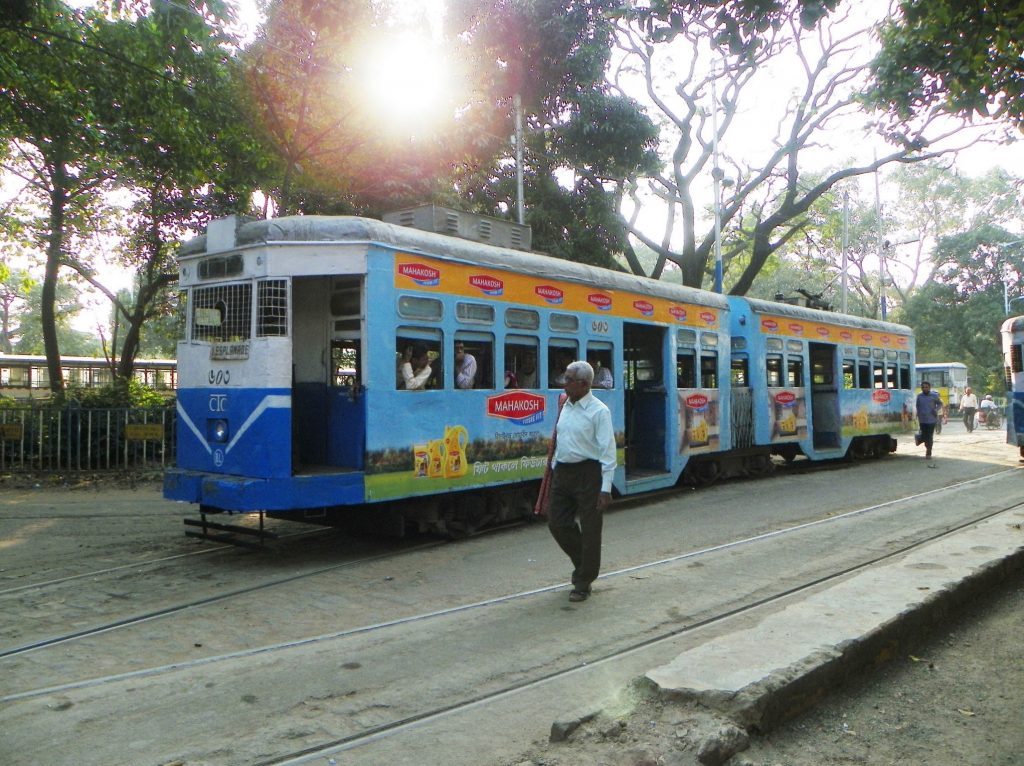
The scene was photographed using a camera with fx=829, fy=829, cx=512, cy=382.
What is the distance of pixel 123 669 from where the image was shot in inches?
193

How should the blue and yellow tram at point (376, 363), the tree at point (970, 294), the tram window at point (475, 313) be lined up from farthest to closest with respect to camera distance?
the tree at point (970, 294) → the tram window at point (475, 313) → the blue and yellow tram at point (376, 363)

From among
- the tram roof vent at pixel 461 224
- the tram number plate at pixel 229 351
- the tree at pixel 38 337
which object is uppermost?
the tree at pixel 38 337

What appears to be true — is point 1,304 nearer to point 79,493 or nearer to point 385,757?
point 79,493

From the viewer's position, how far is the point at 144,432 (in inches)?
557

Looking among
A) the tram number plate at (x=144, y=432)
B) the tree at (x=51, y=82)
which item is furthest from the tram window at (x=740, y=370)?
the tree at (x=51, y=82)

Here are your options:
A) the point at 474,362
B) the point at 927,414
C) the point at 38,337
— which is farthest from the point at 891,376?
the point at 38,337

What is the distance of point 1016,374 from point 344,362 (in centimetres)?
1421

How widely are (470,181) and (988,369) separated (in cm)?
3868

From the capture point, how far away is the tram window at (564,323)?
33.0 ft

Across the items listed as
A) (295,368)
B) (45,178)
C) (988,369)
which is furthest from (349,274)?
(988,369)

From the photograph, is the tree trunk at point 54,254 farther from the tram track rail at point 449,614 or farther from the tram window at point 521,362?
the tram track rail at point 449,614

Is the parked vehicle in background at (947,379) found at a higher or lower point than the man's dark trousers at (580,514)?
higher

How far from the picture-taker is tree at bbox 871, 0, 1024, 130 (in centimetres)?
621

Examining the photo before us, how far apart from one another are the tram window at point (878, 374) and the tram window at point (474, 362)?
11949 mm
